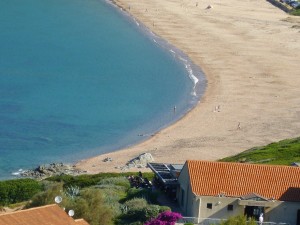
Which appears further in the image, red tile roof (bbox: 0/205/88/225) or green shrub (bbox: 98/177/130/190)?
green shrub (bbox: 98/177/130/190)

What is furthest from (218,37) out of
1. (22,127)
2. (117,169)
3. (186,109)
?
(117,169)

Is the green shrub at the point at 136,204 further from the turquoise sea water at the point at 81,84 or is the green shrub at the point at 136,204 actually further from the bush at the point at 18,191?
the turquoise sea water at the point at 81,84

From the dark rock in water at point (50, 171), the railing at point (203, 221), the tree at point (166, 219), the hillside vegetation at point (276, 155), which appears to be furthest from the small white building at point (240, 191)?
the dark rock in water at point (50, 171)

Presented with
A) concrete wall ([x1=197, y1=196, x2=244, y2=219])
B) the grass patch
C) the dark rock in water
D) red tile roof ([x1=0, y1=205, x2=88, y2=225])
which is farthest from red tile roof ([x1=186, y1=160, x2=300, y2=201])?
the grass patch

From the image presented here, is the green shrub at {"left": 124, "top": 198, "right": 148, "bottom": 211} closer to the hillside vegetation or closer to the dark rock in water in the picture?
the hillside vegetation

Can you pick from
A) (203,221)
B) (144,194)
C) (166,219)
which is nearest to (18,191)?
(144,194)

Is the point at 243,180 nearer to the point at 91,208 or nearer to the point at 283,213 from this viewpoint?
the point at 283,213

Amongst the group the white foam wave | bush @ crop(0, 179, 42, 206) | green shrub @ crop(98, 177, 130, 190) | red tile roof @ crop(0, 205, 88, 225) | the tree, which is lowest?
the white foam wave

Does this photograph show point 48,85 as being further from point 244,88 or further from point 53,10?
point 53,10
